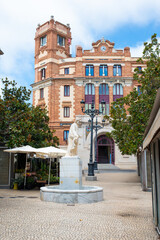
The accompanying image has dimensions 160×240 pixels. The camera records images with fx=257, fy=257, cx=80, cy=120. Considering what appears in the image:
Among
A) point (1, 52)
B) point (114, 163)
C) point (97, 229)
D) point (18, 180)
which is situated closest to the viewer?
point (97, 229)

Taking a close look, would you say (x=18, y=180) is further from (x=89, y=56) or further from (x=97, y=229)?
(x=89, y=56)

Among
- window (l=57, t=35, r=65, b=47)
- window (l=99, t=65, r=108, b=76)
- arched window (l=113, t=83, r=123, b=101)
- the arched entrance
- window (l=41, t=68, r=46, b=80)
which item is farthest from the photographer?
window (l=57, t=35, r=65, b=47)

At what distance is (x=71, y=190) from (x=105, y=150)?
31752 millimetres

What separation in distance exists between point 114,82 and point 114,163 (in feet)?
41.2

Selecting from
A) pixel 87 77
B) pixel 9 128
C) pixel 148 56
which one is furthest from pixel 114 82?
pixel 9 128

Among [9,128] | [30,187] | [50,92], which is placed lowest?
[30,187]

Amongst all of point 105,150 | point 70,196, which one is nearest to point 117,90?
point 105,150

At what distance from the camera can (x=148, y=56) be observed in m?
15.6

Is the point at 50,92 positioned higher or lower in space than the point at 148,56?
higher

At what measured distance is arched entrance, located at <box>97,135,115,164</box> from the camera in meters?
39.0

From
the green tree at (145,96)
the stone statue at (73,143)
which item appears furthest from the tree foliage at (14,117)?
the green tree at (145,96)

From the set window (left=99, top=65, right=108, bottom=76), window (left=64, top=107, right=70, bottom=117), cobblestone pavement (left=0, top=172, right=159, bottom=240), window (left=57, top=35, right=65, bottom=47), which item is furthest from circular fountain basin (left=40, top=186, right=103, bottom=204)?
→ window (left=57, top=35, right=65, bottom=47)

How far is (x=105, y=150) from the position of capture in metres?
41.2

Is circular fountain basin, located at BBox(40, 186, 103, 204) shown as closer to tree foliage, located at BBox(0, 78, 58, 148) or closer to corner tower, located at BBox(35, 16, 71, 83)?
tree foliage, located at BBox(0, 78, 58, 148)
